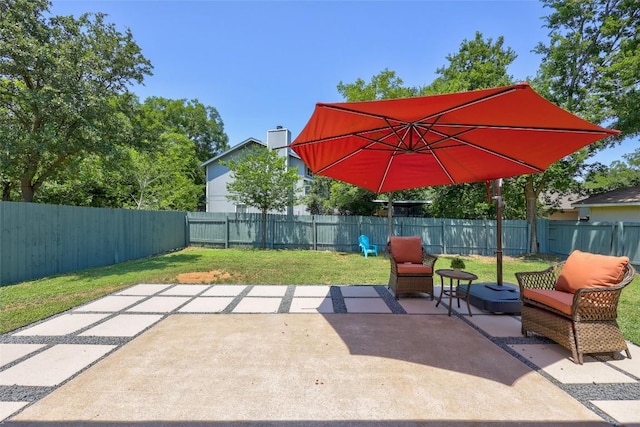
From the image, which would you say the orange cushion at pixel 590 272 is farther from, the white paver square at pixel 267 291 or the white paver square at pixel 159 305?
the white paver square at pixel 159 305

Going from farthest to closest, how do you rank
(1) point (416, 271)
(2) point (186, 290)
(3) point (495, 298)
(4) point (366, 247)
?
(4) point (366, 247) → (2) point (186, 290) → (1) point (416, 271) → (3) point (495, 298)

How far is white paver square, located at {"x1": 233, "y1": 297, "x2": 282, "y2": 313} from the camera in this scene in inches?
166

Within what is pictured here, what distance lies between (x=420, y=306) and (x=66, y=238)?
8.08 meters

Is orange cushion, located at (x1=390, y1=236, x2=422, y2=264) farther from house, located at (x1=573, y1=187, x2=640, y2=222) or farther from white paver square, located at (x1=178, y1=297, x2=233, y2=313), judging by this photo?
house, located at (x1=573, y1=187, x2=640, y2=222)

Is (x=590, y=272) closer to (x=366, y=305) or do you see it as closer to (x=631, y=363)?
(x=631, y=363)

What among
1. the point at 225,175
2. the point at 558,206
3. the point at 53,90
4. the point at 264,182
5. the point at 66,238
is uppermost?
the point at 53,90

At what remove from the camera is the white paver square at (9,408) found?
1.96 metres

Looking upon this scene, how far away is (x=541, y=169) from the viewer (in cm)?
400

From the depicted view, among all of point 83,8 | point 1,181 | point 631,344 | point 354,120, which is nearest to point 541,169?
point 631,344

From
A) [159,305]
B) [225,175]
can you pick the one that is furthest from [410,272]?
[225,175]

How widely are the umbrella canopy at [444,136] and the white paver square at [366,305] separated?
2082mm

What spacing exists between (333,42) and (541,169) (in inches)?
248

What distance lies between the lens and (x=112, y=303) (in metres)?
4.48

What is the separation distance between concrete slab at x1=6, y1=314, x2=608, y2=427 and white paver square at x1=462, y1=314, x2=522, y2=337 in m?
0.34
